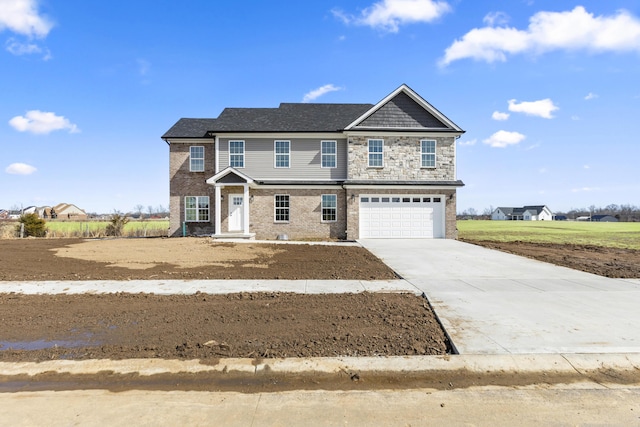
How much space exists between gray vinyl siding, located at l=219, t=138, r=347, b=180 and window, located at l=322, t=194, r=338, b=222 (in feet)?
3.98

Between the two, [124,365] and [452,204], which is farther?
[452,204]

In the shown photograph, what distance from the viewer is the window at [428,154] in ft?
65.8

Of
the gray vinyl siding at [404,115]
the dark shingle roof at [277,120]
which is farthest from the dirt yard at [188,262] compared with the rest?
the gray vinyl siding at [404,115]

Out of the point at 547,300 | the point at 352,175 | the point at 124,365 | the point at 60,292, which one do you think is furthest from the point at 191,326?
the point at 352,175

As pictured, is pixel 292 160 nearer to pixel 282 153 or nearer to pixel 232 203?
pixel 282 153

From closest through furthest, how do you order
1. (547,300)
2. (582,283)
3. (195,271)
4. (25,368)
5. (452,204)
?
(25,368) → (547,300) → (582,283) → (195,271) → (452,204)

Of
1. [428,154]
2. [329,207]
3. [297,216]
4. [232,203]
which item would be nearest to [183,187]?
[232,203]

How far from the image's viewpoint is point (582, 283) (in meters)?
8.44

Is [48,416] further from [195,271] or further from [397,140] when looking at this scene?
[397,140]

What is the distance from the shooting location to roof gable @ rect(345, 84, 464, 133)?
1975 centimetres

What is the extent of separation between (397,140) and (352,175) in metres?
3.51

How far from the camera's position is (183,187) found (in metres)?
21.2

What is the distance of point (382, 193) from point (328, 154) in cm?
417

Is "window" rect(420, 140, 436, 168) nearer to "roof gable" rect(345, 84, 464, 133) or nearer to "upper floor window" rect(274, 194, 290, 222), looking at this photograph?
"roof gable" rect(345, 84, 464, 133)
